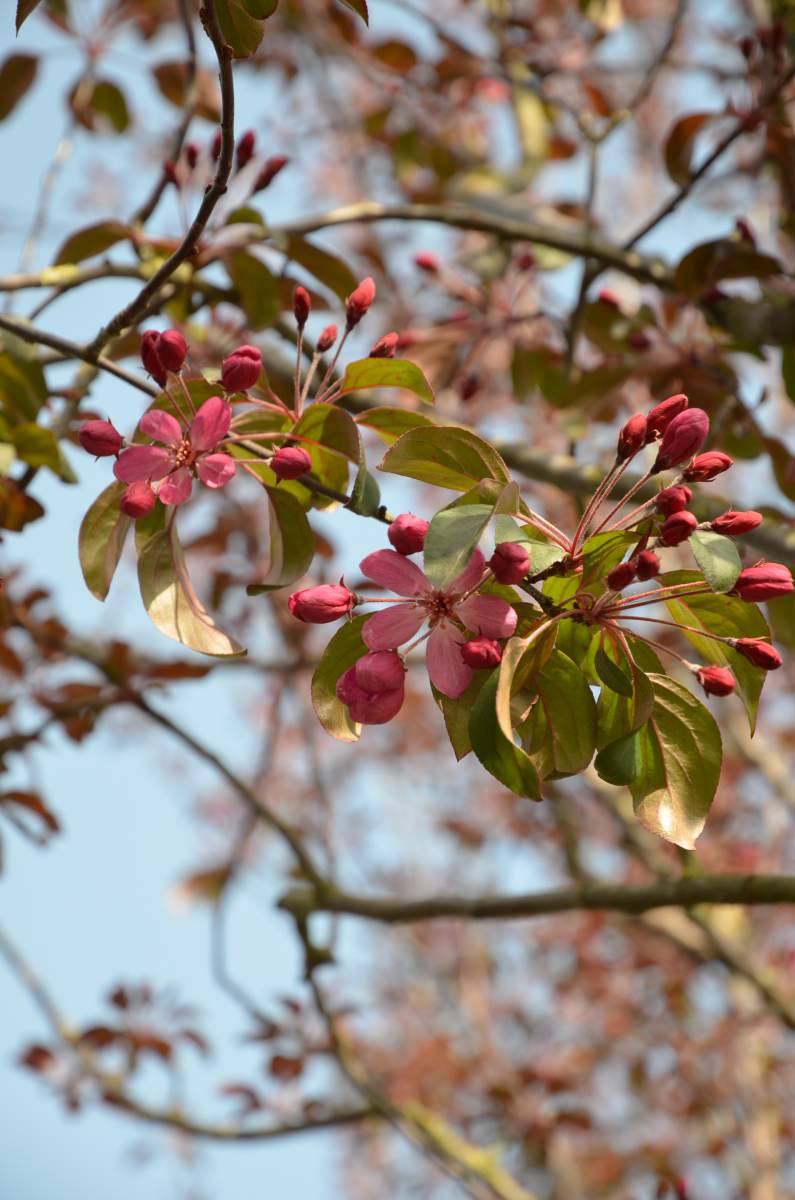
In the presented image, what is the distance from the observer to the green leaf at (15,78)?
2.30m

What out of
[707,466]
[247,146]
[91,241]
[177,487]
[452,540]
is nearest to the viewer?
[452,540]

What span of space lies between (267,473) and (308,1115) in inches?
84.6

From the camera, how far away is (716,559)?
2.94ft

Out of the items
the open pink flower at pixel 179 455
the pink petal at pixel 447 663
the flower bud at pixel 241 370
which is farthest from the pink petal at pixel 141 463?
the pink petal at pixel 447 663

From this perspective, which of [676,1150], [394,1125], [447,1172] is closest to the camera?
[394,1125]

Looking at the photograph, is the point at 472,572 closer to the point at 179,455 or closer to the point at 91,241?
the point at 179,455

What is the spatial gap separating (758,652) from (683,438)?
203 mm

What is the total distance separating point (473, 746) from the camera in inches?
36.9

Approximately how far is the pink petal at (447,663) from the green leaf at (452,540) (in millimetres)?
131

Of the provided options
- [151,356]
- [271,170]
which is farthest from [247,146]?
[151,356]

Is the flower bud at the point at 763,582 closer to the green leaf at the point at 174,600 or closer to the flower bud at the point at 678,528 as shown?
the flower bud at the point at 678,528

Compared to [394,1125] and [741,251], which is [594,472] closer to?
[741,251]

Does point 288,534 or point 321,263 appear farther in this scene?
point 321,263

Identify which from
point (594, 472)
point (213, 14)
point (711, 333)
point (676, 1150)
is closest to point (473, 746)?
point (213, 14)
